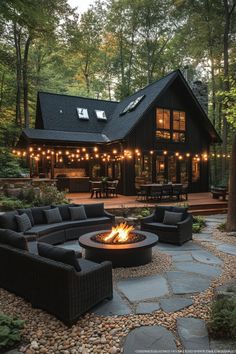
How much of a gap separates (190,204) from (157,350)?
898cm

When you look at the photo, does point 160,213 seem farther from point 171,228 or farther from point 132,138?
point 132,138

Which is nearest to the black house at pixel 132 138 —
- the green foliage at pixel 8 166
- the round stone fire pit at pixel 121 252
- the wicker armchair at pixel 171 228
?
the green foliage at pixel 8 166

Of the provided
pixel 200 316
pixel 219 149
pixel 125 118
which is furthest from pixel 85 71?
pixel 200 316

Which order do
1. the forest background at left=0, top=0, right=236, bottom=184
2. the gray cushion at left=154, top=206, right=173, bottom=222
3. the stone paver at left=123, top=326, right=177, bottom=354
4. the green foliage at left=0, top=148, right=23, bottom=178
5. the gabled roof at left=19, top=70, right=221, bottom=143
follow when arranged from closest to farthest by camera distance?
the stone paver at left=123, top=326, right=177, bottom=354, the gray cushion at left=154, top=206, right=173, bottom=222, the green foliage at left=0, top=148, right=23, bottom=178, the gabled roof at left=19, top=70, right=221, bottom=143, the forest background at left=0, top=0, right=236, bottom=184

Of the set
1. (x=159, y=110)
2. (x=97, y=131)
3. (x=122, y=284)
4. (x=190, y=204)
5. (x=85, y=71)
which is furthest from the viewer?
(x=85, y=71)

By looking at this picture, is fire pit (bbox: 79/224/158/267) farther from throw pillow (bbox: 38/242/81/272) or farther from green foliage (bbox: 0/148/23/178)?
green foliage (bbox: 0/148/23/178)

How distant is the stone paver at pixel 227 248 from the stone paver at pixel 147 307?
10.1 feet

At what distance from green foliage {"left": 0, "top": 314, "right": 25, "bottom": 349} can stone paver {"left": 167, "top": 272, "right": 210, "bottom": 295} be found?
7.55 ft

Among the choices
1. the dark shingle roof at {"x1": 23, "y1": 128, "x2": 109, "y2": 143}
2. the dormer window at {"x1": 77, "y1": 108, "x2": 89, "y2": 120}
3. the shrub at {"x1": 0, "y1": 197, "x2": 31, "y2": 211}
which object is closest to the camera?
the shrub at {"x1": 0, "y1": 197, "x2": 31, "y2": 211}

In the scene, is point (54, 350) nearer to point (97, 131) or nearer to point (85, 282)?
point (85, 282)

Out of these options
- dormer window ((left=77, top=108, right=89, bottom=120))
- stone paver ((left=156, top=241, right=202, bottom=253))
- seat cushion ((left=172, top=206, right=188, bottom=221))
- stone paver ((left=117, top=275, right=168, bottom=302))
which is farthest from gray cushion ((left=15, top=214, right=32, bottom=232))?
dormer window ((left=77, top=108, right=89, bottom=120))

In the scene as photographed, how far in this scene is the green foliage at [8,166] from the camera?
1065 cm

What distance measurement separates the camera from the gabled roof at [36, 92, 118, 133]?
15.8 meters

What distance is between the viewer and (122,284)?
14.7ft
